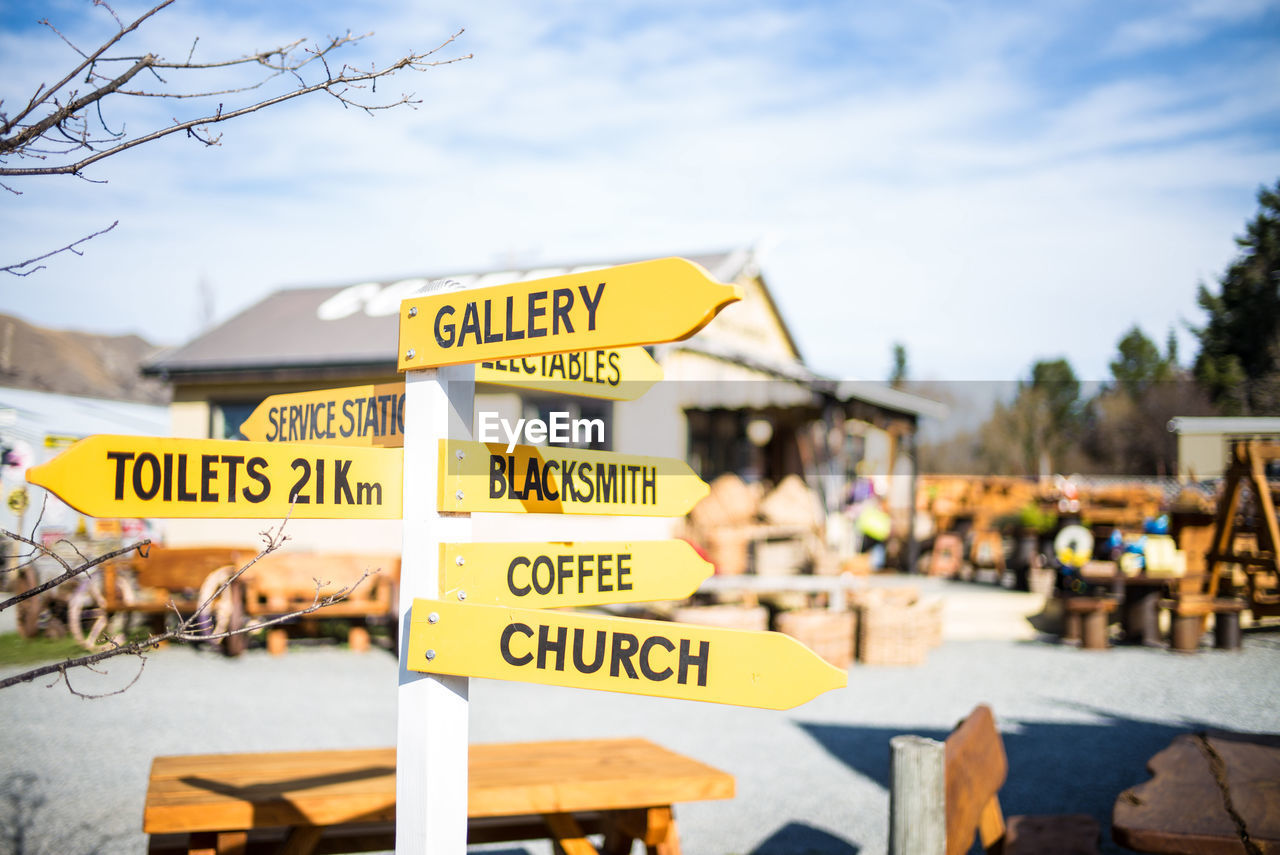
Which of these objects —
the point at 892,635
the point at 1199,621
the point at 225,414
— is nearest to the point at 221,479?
the point at 892,635

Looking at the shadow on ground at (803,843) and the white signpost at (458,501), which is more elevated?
the white signpost at (458,501)

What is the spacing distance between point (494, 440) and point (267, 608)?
9.15 m

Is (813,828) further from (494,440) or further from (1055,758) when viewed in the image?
(494,440)

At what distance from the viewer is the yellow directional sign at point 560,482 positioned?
198cm

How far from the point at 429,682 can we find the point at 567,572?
40 cm

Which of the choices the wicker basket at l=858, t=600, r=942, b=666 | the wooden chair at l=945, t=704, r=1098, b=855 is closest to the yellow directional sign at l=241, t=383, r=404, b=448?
the wooden chair at l=945, t=704, r=1098, b=855

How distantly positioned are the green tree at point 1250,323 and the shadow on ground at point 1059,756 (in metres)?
8.61

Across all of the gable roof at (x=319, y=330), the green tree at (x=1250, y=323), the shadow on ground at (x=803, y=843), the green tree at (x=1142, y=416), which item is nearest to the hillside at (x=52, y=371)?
the gable roof at (x=319, y=330)

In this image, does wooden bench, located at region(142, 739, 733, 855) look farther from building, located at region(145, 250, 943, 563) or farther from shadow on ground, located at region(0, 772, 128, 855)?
building, located at region(145, 250, 943, 563)

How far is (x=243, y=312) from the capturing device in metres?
16.8

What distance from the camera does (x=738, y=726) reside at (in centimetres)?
682

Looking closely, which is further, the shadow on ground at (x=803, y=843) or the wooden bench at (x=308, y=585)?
the wooden bench at (x=308, y=585)

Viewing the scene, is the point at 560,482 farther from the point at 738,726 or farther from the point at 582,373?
the point at 738,726

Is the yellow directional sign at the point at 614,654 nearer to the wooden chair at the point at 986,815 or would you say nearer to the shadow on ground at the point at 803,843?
the wooden chair at the point at 986,815
